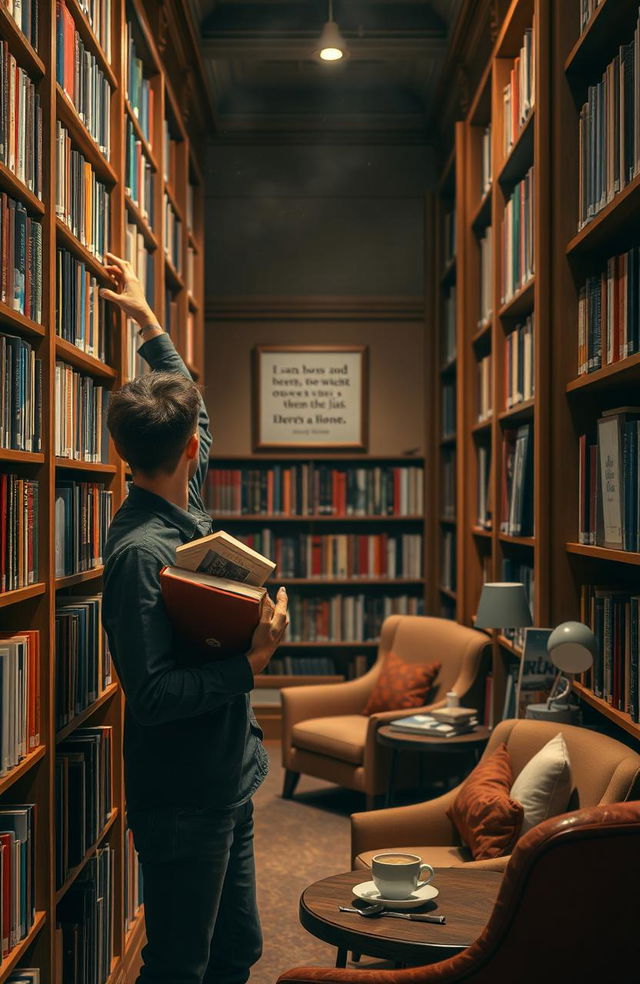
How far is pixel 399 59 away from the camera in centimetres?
556

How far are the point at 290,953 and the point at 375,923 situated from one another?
53.3 inches

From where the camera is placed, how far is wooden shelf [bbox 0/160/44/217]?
1920mm

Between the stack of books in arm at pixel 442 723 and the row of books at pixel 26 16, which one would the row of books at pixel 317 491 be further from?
the row of books at pixel 26 16

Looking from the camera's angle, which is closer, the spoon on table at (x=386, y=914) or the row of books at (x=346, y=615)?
the spoon on table at (x=386, y=914)

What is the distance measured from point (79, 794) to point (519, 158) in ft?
8.92

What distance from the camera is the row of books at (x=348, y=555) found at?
20.3ft

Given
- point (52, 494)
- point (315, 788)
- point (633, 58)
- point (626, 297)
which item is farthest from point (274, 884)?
point (633, 58)

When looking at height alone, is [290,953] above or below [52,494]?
below

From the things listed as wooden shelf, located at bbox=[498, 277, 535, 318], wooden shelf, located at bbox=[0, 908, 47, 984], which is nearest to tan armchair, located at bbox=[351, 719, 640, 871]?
wooden shelf, located at bbox=[0, 908, 47, 984]

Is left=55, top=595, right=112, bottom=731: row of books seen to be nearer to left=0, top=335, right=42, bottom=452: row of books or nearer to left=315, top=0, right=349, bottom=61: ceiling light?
left=0, top=335, right=42, bottom=452: row of books

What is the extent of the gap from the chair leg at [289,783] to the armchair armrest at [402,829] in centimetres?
205

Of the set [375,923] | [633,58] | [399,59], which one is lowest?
[375,923]

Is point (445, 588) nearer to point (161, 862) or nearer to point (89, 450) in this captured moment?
point (89, 450)

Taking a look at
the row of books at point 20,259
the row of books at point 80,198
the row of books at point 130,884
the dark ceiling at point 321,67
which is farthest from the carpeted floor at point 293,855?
the dark ceiling at point 321,67
